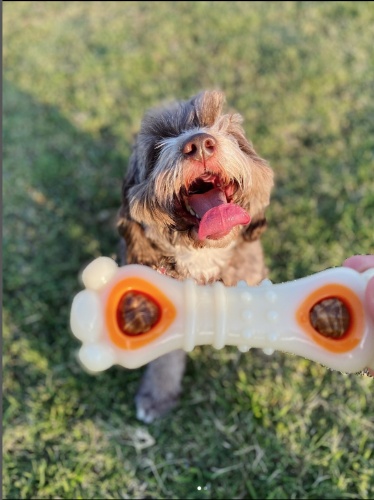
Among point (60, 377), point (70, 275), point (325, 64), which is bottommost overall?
point (60, 377)

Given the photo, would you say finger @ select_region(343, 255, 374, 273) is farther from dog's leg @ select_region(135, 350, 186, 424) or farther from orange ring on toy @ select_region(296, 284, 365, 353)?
dog's leg @ select_region(135, 350, 186, 424)

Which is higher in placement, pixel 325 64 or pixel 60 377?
pixel 325 64

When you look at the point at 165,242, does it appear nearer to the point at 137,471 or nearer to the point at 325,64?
the point at 137,471

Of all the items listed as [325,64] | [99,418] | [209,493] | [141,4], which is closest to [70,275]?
[99,418]

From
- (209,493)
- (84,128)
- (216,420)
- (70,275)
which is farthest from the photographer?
(84,128)

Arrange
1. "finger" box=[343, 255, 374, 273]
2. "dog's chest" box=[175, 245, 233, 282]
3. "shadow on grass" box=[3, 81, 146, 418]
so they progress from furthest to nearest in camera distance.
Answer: "shadow on grass" box=[3, 81, 146, 418] → "dog's chest" box=[175, 245, 233, 282] → "finger" box=[343, 255, 374, 273]

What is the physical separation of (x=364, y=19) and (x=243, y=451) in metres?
4.24

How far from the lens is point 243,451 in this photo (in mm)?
3074

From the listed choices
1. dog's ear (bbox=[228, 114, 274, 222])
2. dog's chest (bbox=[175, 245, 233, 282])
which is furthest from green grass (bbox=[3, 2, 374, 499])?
dog's ear (bbox=[228, 114, 274, 222])

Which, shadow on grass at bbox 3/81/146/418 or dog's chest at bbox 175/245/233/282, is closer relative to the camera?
dog's chest at bbox 175/245/233/282

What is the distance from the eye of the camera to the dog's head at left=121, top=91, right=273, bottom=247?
7.33 feet

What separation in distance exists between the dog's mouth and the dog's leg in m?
1.13

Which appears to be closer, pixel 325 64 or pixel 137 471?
pixel 137 471

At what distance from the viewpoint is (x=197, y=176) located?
7.50 feet
